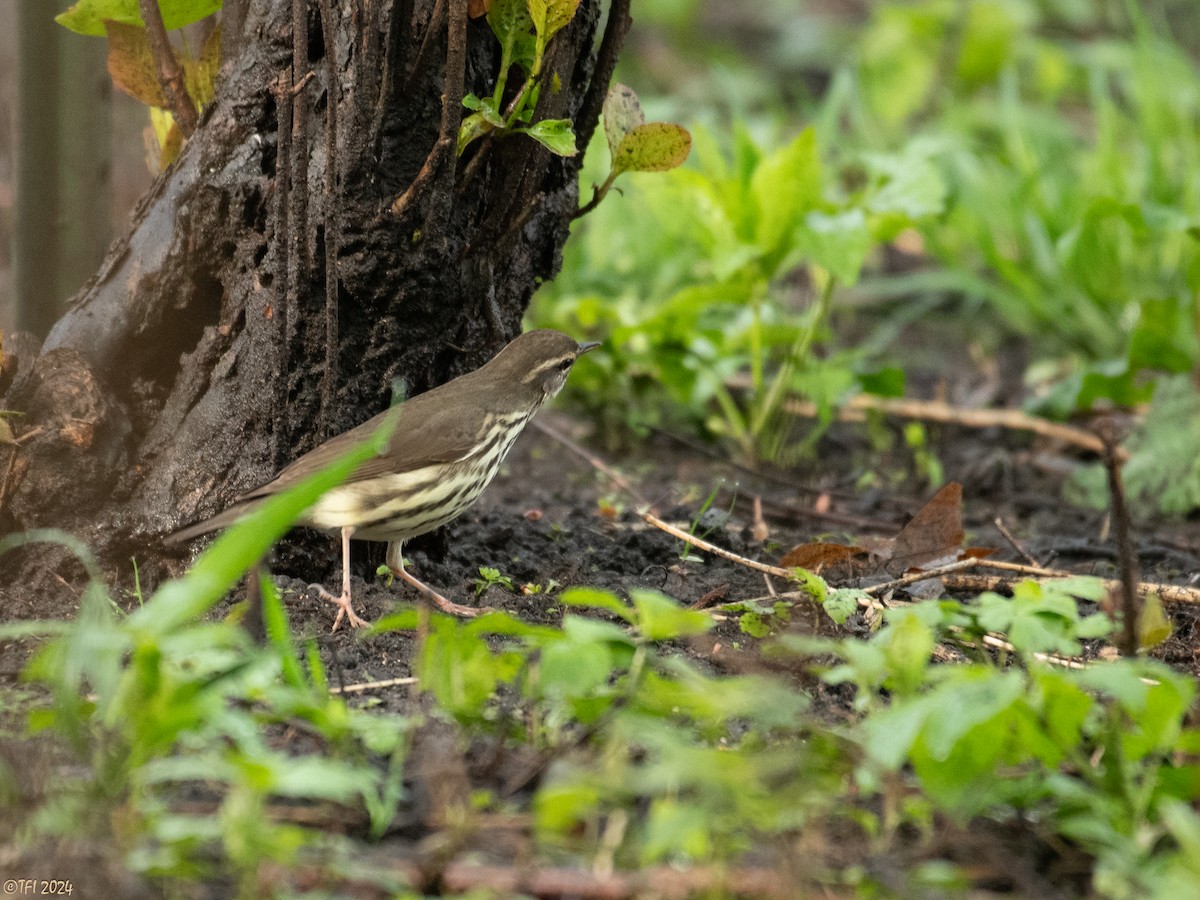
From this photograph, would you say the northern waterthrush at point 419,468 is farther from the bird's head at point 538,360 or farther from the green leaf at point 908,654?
the green leaf at point 908,654

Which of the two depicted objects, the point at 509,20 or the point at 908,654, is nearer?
the point at 908,654

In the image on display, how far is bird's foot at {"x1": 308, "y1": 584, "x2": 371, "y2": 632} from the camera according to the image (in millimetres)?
3523

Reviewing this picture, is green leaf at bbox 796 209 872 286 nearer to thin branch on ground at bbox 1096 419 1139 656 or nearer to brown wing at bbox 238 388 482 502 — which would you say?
brown wing at bbox 238 388 482 502

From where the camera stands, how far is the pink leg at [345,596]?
3.53 metres

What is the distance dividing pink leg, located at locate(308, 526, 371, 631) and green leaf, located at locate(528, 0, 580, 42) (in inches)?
56.5

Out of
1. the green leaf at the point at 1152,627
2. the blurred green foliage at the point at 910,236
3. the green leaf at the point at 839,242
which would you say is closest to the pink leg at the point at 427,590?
the green leaf at the point at 1152,627

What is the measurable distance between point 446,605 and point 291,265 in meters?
1.03

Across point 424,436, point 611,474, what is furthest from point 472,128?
point 611,474

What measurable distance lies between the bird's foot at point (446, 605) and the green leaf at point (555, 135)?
50.4 inches

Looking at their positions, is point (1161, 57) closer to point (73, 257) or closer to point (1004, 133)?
point (1004, 133)

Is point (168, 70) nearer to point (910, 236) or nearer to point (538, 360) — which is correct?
point (538, 360)

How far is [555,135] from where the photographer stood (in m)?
→ 3.38

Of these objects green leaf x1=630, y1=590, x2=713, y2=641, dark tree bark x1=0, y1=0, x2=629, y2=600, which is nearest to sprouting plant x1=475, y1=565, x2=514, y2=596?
dark tree bark x1=0, y1=0, x2=629, y2=600

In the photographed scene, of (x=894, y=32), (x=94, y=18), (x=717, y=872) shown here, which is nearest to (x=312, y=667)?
(x=717, y=872)
